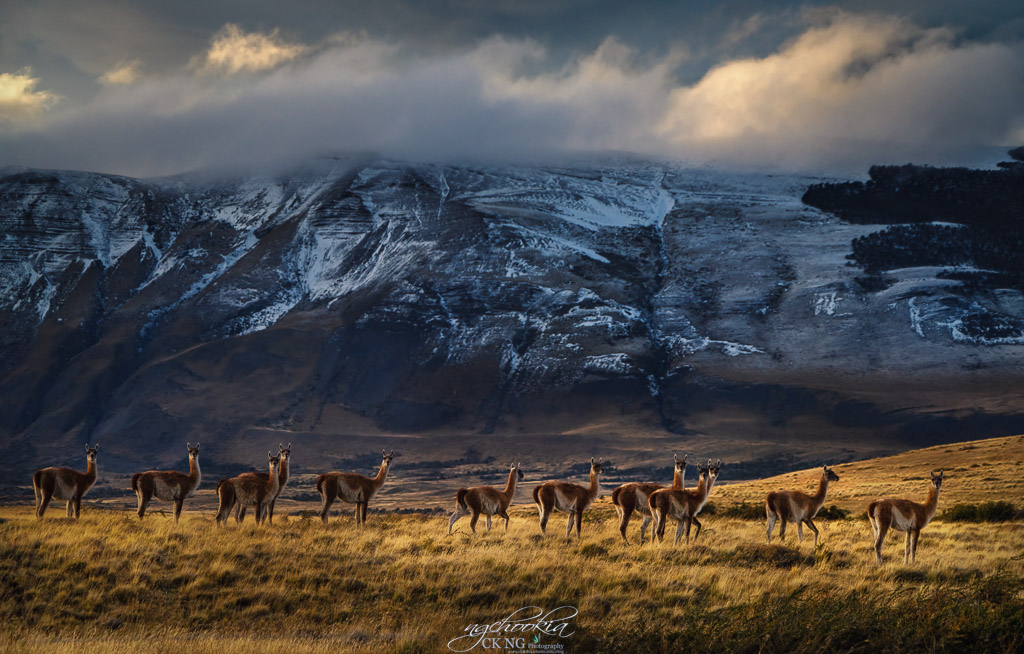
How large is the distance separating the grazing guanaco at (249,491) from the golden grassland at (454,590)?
0.78 m

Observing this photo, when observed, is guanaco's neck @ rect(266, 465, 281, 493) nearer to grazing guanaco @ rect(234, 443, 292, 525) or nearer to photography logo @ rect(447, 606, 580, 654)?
grazing guanaco @ rect(234, 443, 292, 525)

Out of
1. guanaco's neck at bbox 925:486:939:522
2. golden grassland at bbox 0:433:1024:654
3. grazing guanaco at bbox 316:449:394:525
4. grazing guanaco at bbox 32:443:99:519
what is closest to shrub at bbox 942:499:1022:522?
golden grassland at bbox 0:433:1024:654

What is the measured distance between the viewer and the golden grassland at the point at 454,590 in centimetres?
1374

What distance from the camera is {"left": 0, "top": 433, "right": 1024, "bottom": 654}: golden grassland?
13742 millimetres

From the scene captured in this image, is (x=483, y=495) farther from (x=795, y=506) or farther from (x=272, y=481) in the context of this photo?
(x=795, y=506)

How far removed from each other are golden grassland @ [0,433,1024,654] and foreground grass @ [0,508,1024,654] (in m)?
0.04

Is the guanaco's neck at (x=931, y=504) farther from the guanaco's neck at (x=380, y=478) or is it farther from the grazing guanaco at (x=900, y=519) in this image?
the guanaco's neck at (x=380, y=478)

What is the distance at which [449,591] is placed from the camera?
685 inches

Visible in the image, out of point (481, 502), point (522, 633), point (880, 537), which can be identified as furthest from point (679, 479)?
point (522, 633)

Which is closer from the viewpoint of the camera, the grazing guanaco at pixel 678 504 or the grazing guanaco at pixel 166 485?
the grazing guanaco at pixel 678 504

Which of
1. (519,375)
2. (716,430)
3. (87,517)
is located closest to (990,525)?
(87,517)

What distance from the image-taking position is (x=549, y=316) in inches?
6954

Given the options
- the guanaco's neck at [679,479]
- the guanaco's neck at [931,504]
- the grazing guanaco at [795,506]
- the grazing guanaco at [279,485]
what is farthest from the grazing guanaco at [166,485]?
the guanaco's neck at [931,504]

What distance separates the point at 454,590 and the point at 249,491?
788 centimetres
